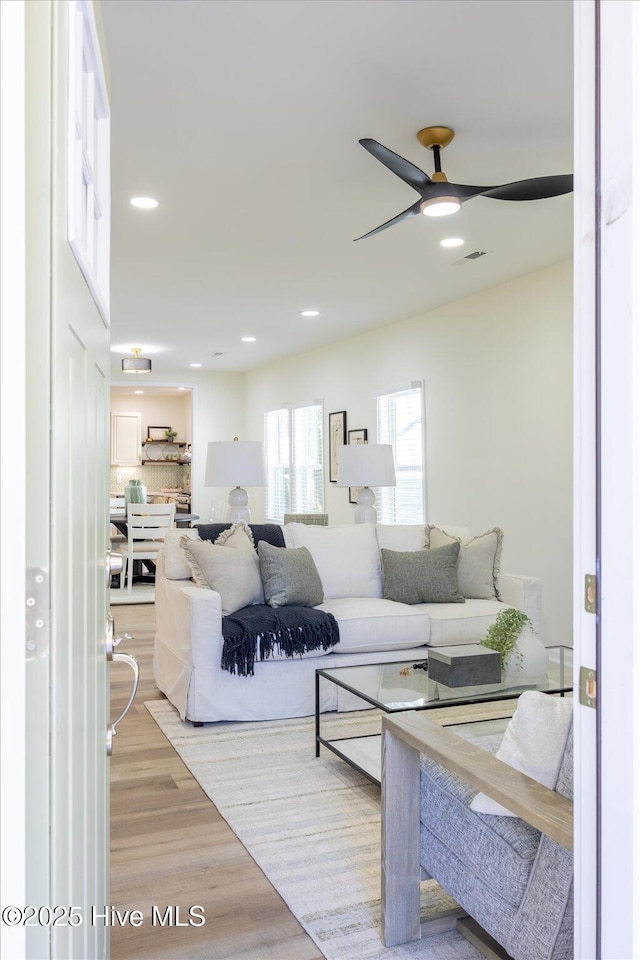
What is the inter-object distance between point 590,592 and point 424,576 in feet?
12.3

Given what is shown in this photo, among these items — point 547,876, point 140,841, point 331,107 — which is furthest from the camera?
point 331,107

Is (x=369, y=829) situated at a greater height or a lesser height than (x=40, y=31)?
lesser

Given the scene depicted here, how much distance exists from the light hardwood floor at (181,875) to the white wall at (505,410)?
3.34 m

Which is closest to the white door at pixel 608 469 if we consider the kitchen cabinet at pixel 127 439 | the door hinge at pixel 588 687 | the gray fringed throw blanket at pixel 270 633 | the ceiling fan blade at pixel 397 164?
the door hinge at pixel 588 687

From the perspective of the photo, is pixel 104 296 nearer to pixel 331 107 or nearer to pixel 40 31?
pixel 40 31

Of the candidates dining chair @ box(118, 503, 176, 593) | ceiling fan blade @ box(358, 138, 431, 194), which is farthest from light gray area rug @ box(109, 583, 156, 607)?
ceiling fan blade @ box(358, 138, 431, 194)

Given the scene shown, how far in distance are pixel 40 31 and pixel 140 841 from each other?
258cm

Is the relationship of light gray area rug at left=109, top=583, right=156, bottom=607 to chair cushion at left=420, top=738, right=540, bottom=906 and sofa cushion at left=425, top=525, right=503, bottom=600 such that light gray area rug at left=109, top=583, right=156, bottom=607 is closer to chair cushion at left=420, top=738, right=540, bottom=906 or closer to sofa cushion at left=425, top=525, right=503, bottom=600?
sofa cushion at left=425, top=525, right=503, bottom=600

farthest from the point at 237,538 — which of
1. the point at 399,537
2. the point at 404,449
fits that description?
the point at 404,449

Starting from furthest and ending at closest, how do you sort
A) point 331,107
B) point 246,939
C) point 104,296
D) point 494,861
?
1. point 331,107
2. point 246,939
3. point 494,861
4. point 104,296

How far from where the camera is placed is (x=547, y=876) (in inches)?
61.3

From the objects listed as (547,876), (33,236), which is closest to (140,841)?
(547,876)

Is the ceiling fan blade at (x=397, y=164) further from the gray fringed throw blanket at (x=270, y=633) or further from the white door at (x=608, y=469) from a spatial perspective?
the gray fringed throw blanket at (x=270, y=633)

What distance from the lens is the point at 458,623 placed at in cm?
444
